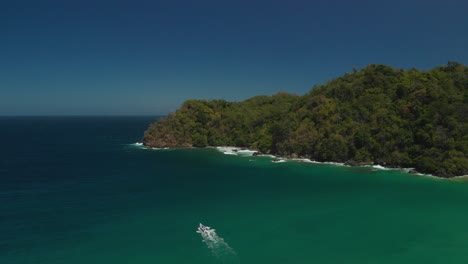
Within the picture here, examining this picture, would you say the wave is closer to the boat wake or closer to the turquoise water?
the turquoise water

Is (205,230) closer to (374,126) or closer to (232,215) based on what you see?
(232,215)

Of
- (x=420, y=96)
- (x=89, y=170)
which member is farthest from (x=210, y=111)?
(x=420, y=96)

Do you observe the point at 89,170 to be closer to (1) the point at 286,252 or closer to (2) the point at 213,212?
(2) the point at 213,212

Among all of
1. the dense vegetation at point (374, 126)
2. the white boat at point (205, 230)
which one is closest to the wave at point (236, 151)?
the dense vegetation at point (374, 126)

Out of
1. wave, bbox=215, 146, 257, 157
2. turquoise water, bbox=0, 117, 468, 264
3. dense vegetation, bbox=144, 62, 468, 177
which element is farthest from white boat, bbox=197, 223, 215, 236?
wave, bbox=215, 146, 257, 157

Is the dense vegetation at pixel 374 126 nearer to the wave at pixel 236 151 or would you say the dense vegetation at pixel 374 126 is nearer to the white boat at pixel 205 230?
the wave at pixel 236 151

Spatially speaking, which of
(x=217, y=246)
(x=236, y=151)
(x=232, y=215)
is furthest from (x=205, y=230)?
(x=236, y=151)

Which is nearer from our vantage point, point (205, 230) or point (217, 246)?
point (217, 246)
